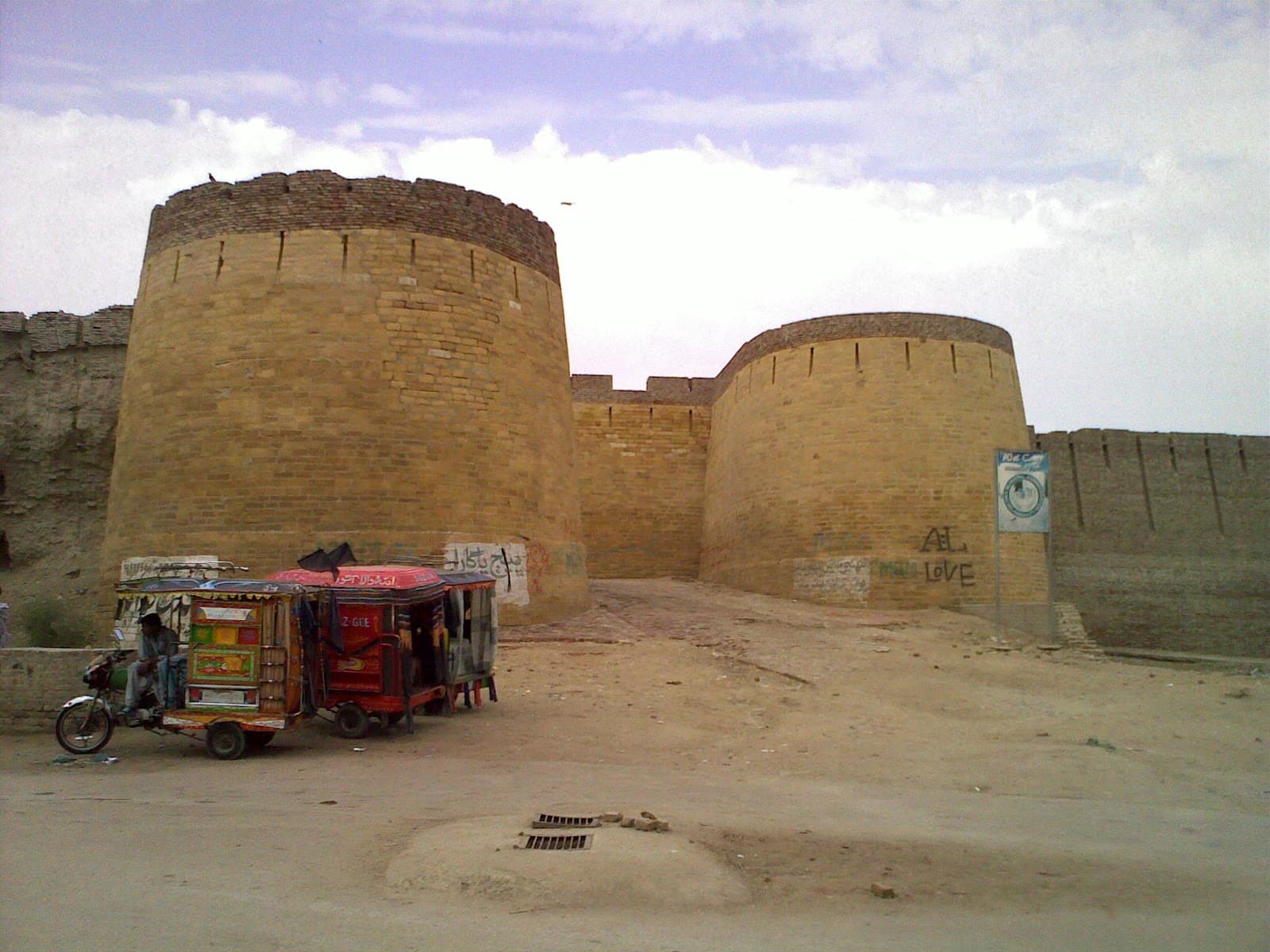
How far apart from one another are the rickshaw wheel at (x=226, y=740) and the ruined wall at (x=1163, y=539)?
21.7 m

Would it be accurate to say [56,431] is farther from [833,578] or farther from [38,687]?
[833,578]

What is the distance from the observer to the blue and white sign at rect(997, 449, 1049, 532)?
52.9 feet

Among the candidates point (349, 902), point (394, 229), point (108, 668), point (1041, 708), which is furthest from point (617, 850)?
point (394, 229)

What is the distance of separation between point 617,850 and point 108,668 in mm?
4983

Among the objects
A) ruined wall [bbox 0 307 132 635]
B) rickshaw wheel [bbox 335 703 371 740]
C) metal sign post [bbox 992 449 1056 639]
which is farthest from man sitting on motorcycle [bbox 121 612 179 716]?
ruined wall [bbox 0 307 132 635]

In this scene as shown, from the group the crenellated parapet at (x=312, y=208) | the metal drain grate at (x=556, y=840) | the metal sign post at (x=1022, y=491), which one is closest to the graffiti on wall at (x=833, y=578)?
the metal sign post at (x=1022, y=491)

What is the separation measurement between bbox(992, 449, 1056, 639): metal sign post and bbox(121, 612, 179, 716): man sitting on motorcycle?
12.7 metres

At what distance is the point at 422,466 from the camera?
1370 centimetres

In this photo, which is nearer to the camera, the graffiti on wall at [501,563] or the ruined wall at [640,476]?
the graffiti on wall at [501,563]

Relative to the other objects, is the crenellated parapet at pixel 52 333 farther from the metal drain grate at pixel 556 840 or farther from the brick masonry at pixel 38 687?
the metal drain grate at pixel 556 840

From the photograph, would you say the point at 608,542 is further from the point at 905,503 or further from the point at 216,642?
the point at 216,642

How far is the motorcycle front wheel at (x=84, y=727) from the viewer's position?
7.58 meters

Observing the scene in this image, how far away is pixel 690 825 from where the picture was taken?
18.2 ft

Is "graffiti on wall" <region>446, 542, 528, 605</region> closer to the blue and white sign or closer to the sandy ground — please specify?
the sandy ground
